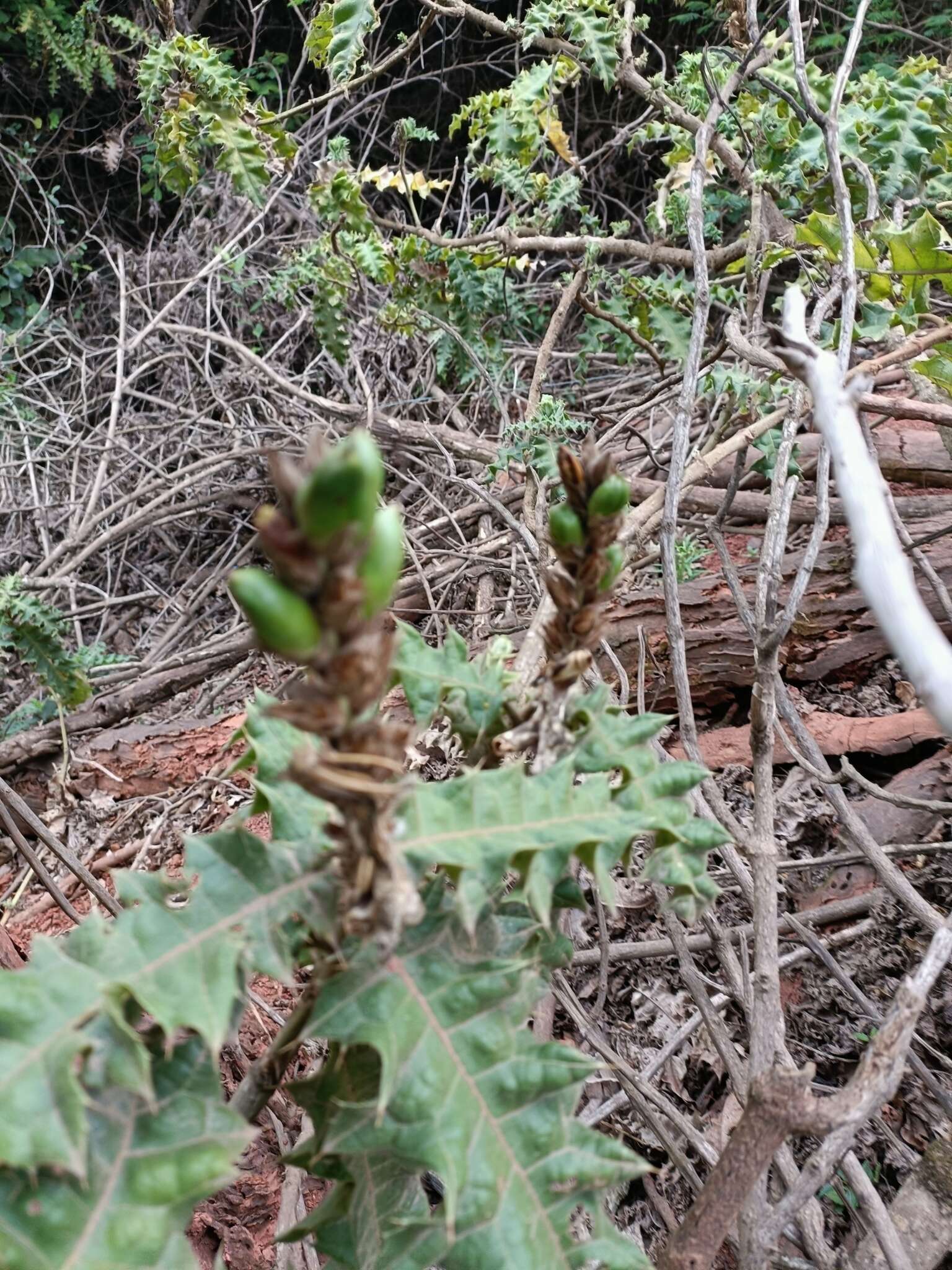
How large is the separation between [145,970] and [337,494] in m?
0.34

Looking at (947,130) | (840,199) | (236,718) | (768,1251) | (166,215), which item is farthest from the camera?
(166,215)

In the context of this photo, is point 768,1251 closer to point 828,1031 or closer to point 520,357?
point 828,1031

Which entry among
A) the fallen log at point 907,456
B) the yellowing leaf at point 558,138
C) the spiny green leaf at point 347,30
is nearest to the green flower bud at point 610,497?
the fallen log at point 907,456

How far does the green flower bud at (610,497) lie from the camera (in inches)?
24.7

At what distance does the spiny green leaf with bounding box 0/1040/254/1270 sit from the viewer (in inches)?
19.6

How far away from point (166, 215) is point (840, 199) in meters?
5.54

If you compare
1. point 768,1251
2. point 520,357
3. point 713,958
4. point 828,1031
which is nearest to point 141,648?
point 520,357

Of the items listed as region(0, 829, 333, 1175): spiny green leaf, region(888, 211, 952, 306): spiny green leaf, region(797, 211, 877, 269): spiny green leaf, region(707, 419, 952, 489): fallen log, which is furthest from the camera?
region(707, 419, 952, 489): fallen log

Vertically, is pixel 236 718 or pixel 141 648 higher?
pixel 236 718

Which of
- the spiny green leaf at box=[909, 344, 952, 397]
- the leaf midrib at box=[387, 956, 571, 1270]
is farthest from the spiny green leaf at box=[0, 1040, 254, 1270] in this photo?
the spiny green leaf at box=[909, 344, 952, 397]

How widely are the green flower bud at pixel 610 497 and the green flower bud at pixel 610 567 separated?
32 mm

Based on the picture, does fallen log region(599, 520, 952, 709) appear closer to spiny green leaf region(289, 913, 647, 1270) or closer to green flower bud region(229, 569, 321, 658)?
spiny green leaf region(289, 913, 647, 1270)

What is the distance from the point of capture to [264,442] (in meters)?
3.80

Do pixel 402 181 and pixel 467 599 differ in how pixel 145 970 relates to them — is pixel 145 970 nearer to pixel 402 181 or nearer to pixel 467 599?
pixel 467 599
